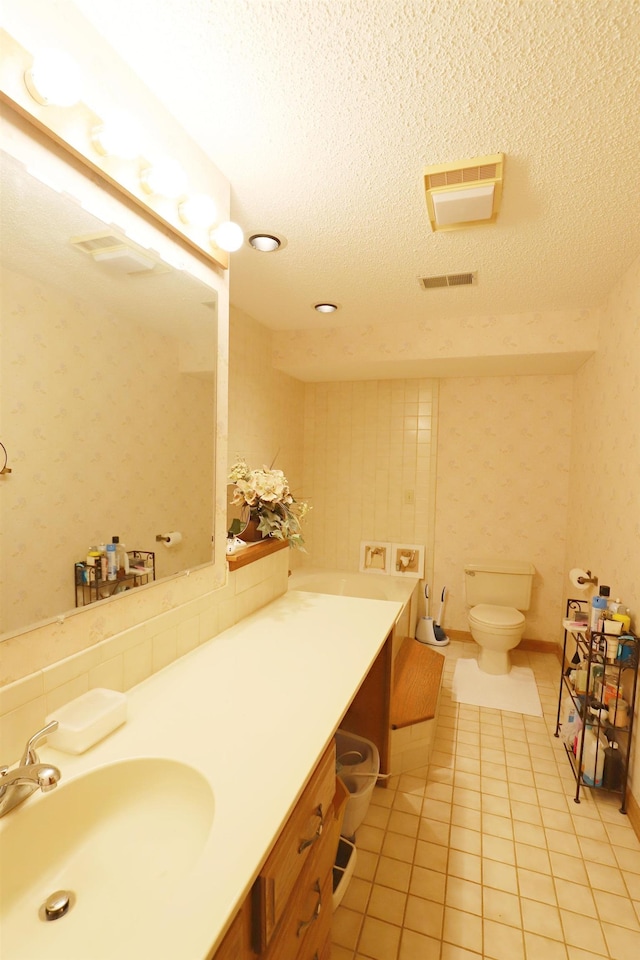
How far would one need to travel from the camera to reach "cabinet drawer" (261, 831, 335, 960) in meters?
0.86

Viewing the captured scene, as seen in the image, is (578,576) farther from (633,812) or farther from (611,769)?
(633,812)

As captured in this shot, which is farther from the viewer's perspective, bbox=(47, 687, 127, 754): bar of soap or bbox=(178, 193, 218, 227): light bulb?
bbox=(178, 193, 218, 227): light bulb

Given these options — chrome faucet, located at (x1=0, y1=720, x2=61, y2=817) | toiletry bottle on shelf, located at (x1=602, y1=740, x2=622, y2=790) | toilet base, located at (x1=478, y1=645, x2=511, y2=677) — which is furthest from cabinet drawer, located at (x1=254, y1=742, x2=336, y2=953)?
toilet base, located at (x1=478, y1=645, x2=511, y2=677)

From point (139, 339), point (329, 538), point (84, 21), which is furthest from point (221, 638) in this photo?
point (329, 538)

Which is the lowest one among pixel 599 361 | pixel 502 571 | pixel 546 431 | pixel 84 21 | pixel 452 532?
pixel 502 571

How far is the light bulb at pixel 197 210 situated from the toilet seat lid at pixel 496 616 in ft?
9.34

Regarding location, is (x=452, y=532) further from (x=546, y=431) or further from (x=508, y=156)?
(x=508, y=156)

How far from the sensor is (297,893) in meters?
0.92

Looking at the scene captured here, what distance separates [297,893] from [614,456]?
2260mm

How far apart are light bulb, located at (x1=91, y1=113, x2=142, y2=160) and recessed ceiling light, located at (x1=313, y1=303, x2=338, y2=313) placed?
5.55 feet

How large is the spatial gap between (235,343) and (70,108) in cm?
180

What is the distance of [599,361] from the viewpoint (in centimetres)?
260

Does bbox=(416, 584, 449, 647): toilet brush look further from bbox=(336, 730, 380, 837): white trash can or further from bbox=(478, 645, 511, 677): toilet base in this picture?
bbox=(336, 730, 380, 837): white trash can

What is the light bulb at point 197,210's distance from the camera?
1.33 m
